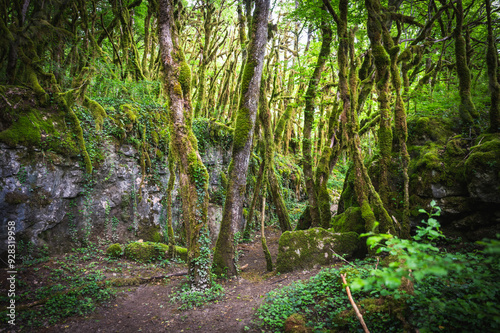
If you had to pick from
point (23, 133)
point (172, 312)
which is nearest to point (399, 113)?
point (172, 312)

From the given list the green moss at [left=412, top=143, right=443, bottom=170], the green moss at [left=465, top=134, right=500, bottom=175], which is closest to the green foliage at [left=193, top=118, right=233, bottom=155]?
the green moss at [left=412, top=143, right=443, bottom=170]

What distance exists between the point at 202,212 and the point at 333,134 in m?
5.17

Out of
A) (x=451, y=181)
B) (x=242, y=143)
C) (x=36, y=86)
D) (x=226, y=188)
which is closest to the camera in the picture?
(x=451, y=181)

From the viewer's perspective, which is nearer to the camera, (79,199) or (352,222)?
(352,222)

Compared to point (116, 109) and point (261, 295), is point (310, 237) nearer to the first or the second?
point (261, 295)

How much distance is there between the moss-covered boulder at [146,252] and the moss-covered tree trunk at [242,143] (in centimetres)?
250

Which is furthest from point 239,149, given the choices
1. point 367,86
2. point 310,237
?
point 367,86

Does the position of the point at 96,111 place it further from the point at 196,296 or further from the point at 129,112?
the point at 196,296

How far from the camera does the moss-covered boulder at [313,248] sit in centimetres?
556

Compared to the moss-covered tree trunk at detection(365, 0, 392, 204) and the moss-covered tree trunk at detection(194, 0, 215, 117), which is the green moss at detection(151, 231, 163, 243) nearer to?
the moss-covered tree trunk at detection(194, 0, 215, 117)

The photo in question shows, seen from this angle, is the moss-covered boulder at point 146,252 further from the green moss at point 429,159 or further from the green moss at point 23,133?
the green moss at point 429,159

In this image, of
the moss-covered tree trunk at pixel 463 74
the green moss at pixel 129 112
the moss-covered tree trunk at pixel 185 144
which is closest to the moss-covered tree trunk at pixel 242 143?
the moss-covered tree trunk at pixel 185 144

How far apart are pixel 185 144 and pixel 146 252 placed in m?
3.95

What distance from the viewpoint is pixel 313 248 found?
5703mm
